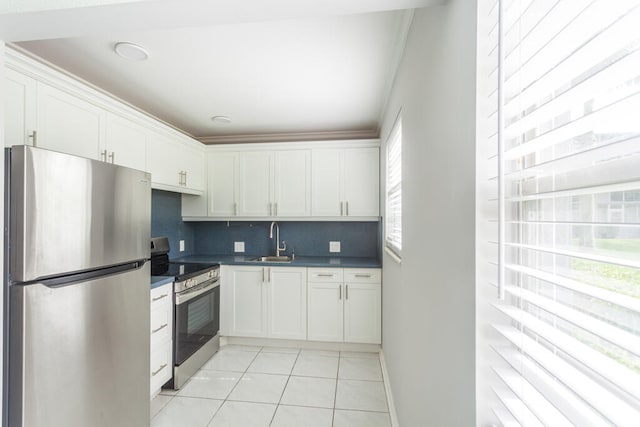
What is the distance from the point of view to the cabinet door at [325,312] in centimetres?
307

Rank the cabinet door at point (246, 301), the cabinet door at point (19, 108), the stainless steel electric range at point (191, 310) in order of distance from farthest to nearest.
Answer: the cabinet door at point (246, 301) → the stainless steel electric range at point (191, 310) → the cabinet door at point (19, 108)

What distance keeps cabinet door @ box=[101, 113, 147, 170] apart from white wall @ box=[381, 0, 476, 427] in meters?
2.14

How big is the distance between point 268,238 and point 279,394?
1.83 meters

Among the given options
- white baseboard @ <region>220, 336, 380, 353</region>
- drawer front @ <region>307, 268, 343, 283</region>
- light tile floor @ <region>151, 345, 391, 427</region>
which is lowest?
light tile floor @ <region>151, 345, 391, 427</region>

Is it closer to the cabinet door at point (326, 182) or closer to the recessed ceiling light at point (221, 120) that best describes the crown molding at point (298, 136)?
the cabinet door at point (326, 182)

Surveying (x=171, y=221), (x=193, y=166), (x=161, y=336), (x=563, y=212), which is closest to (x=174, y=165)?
(x=193, y=166)

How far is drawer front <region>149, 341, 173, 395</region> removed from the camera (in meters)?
2.14

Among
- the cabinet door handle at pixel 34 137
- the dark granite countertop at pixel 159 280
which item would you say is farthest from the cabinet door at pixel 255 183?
the cabinet door handle at pixel 34 137

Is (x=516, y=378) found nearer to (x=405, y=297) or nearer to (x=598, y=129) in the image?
(x=598, y=129)

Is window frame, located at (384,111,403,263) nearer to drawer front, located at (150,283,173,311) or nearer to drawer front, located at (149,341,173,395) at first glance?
drawer front, located at (150,283,173,311)

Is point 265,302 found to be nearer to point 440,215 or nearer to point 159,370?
point 159,370

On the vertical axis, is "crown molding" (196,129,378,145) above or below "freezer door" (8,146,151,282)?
above

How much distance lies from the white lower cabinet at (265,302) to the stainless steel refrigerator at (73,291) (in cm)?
138

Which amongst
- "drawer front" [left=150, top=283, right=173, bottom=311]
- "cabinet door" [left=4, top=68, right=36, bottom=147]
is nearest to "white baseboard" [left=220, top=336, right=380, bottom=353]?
"drawer front" [left=150, top=283, right=173, bottom=311]
